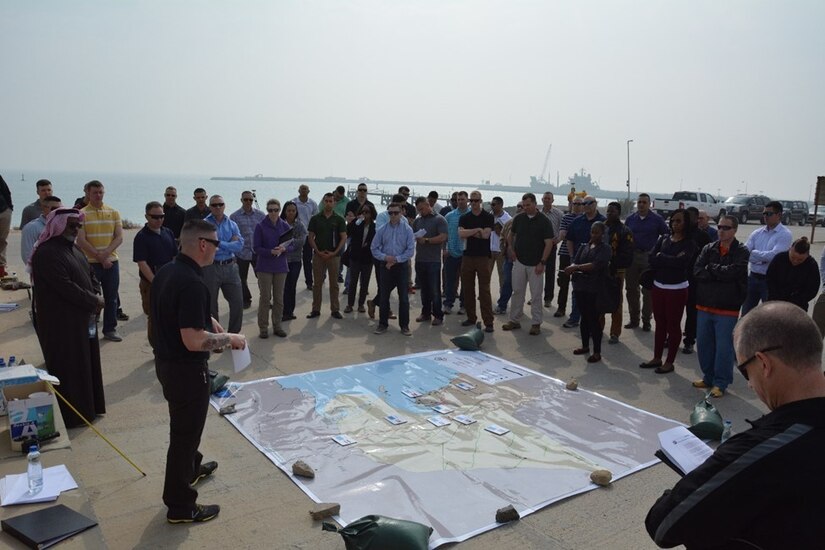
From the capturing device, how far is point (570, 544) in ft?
11.0

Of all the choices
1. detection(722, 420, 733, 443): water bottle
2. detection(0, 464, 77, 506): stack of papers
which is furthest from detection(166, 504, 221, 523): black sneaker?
A: detection(722, 420, 733, 443): water bottle

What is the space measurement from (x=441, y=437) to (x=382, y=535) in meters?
1.78

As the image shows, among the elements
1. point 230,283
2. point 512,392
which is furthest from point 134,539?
point 230,283

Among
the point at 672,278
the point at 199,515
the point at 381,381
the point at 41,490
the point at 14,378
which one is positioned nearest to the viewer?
the point at 41,490

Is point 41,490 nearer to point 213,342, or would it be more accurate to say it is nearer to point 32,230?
point 213,342

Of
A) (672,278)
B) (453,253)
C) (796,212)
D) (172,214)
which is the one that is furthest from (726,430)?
(796,212)

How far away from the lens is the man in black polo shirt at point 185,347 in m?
3.23

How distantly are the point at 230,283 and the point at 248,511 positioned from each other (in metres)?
3.89

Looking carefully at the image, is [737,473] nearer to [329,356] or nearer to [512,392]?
[512,392]

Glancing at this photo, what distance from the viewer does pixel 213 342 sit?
3.29 meters

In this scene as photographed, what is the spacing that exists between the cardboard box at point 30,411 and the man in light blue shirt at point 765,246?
7124mm

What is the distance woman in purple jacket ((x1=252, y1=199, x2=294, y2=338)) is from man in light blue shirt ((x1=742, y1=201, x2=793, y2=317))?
5.84 m

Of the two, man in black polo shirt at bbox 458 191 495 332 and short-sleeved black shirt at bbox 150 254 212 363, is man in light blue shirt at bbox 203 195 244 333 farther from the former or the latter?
short-sleeved black shirt at bbox 150 254 212 363

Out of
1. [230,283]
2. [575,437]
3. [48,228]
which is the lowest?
[575,437]
